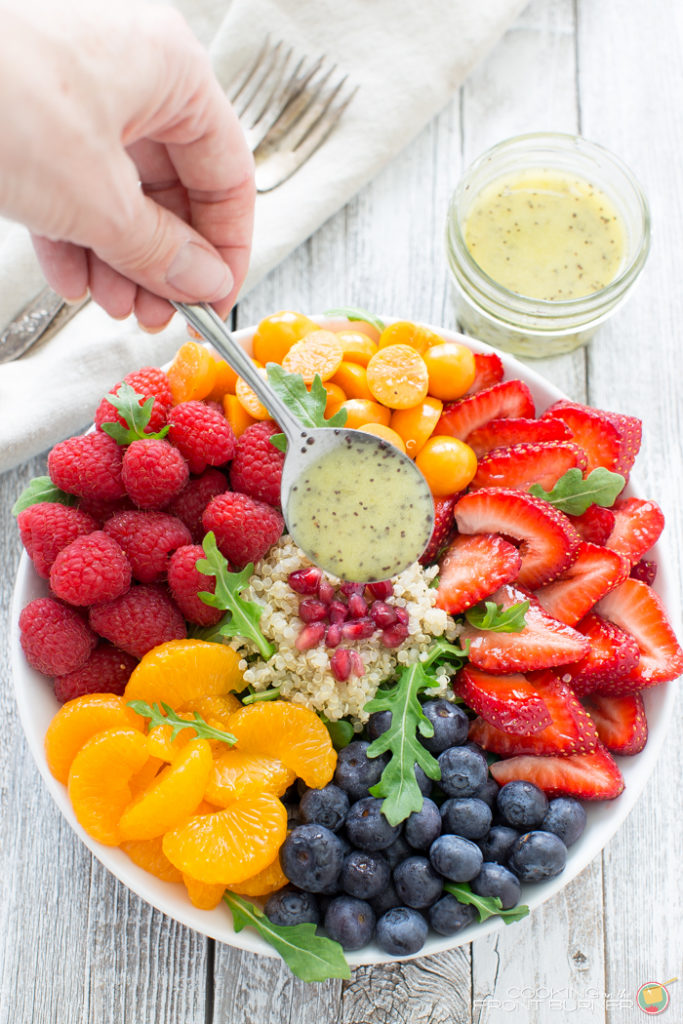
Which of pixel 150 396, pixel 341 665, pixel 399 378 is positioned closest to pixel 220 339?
pixel 150 396

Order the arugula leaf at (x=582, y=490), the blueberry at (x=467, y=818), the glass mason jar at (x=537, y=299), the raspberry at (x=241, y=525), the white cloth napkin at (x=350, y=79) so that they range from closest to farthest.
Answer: the blueberry at (x=467, y=818) → the raspberry at (x=241, y=525) → the arugula leaf at (x=582, y=490) → the glass mason jar at (x=537, y=299) → the white cloth napkin at (x=350, y=79)

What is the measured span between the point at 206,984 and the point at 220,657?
2.79 feet

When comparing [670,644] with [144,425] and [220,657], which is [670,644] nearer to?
[220,657]

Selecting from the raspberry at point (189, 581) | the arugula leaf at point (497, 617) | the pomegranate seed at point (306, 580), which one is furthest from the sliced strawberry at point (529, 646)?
the raspberry at point (189, 581)

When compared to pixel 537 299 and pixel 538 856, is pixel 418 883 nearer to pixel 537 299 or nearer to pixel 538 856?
pixel 538 856

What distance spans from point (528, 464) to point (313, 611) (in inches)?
23.4

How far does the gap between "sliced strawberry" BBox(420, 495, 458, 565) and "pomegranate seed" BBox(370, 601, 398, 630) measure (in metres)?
0.20

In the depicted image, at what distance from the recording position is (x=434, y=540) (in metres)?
1.94

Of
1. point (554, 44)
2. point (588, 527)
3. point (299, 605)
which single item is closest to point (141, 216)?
point (299, 605)

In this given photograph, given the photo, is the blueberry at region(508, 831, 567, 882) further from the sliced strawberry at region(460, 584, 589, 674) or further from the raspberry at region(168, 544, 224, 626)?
the raspberry at region(168, 544, 224, 626)

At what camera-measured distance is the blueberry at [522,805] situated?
1688 millimetres

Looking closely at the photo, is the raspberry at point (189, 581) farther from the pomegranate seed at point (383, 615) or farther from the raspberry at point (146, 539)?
the pomegranate seed at point (383, 615)

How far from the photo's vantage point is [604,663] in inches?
70.5

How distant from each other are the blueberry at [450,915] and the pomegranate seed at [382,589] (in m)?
0.60
